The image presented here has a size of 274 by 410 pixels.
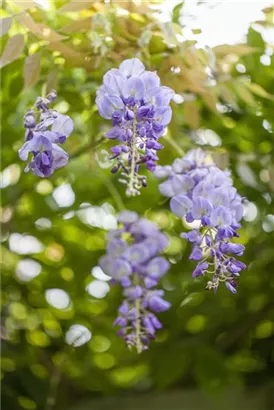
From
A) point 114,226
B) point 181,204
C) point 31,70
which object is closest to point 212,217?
point 181,204

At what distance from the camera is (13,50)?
25.2 inches

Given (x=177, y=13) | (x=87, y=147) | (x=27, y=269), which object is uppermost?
(x=177, y=13)

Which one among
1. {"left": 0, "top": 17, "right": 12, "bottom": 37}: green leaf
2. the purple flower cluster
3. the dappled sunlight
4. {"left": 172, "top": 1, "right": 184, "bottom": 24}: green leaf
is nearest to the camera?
the purple flower cluster

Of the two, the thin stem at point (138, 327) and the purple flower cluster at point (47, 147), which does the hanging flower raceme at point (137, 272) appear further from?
the purple flower cluster at point (47, 147)

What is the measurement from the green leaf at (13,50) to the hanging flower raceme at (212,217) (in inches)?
7.9

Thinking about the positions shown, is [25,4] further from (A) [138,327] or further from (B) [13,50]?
(A) [138,327]

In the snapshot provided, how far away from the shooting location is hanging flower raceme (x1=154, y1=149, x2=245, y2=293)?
51cm

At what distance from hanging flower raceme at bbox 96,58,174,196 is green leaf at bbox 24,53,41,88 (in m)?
0.17

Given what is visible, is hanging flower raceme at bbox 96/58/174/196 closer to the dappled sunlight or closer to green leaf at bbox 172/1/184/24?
green leaf at bbox 172/1/184/24

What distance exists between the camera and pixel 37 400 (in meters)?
0.96

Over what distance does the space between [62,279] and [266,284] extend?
30cm

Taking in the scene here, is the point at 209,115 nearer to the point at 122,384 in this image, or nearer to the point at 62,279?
the point at 62,279

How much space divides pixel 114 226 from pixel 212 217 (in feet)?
1.30

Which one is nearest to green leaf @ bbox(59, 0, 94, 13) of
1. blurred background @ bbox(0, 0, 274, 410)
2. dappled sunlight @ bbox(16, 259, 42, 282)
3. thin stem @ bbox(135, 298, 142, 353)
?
blurred background @ bbox(0, 0, 274, 410)
